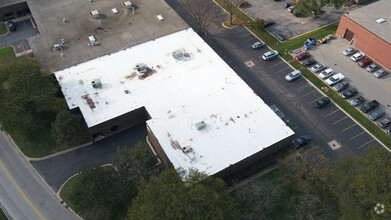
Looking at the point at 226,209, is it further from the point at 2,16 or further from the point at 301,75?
the point at 2,16

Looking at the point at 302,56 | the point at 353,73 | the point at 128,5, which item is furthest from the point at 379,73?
the point at 128,5

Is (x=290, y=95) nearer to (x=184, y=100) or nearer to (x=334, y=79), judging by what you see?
(x=334, y=79)

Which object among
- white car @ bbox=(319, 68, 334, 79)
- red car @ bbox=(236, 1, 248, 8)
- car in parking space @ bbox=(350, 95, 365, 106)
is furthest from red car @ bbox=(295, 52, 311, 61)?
red car @ bbox=(236, 1, 248, 8)

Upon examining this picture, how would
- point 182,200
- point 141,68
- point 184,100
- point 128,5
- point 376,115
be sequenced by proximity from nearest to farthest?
point 182,200 → point 184,100 → point 376,115 → point 141,68 → point 128,5

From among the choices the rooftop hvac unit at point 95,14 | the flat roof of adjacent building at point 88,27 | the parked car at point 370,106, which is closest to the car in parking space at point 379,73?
the parked car at point 370,106

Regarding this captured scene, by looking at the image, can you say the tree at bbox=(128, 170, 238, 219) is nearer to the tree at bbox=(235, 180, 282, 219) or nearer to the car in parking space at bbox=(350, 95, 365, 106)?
the tree at bbox=(235, 180, 282, 219)

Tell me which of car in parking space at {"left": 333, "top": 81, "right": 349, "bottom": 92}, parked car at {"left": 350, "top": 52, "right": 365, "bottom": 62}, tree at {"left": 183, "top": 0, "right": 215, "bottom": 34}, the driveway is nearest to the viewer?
car in parking space at {"left": 333, "top": 81, "right": 349, "bottom": 92}
